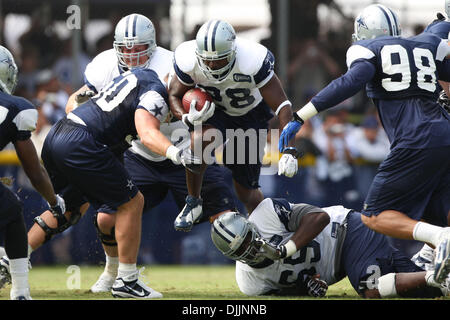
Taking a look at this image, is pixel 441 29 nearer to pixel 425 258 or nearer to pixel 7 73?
pixel 425 258

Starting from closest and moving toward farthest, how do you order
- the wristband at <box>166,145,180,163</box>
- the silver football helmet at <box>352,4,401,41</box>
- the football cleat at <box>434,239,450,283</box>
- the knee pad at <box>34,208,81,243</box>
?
1. the football cleat at <box>434,239,450,283</box>
2. the wristband at <box>166,145,180,163</box>
3. the silver football helmet at <box>352,4,401,41</box>
4. the knee pad at <box>34,208,81,243</box>

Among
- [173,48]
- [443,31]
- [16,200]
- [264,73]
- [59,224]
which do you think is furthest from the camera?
[173,48]

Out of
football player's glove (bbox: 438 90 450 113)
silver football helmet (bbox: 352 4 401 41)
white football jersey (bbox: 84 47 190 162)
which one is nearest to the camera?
silver football helmet (bbox: 352 4 401 41)

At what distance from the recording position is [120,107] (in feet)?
20.9

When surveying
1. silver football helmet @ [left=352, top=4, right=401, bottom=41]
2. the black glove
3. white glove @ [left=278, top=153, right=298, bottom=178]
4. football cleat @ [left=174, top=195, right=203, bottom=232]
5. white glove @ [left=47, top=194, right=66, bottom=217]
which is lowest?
the black glove

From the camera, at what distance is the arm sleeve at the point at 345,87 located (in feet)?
19.5

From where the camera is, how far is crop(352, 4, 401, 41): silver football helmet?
6438 mm

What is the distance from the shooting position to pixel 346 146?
10.9m

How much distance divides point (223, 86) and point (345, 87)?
121cm

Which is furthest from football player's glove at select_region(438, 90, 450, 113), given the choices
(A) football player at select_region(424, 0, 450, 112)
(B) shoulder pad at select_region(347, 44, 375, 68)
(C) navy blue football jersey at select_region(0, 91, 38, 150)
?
(C) navy blue football jersey at select_region(0, 91, 38, 150)

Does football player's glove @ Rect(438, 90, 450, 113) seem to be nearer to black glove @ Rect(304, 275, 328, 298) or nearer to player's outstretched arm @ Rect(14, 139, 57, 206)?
black glove @ Rect(304, 275, 328, 298)

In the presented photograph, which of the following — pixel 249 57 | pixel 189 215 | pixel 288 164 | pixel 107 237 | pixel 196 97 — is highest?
pixel 249 57

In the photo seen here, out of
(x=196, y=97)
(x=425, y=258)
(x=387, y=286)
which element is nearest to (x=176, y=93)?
(x=196, y=97)

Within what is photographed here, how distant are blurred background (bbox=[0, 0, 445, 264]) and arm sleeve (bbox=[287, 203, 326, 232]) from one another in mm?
3506
